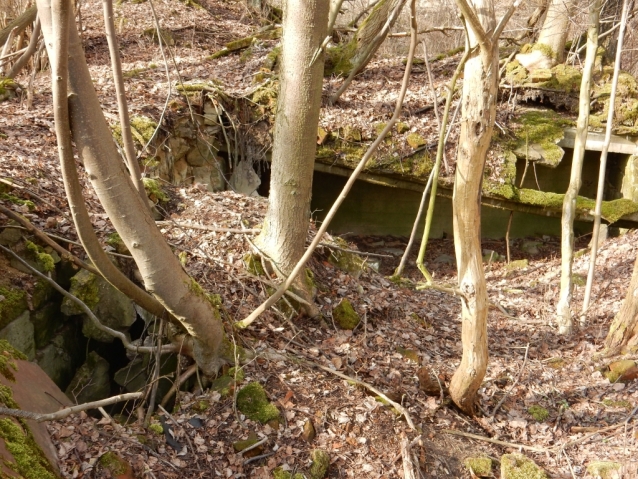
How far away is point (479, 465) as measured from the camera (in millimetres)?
3564

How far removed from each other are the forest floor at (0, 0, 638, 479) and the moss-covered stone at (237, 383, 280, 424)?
0.07 metres

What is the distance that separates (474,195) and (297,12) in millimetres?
1853

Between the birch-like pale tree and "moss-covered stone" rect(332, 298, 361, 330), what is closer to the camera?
the birch-like pale tree

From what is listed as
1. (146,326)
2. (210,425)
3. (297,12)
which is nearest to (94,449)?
(210,425)

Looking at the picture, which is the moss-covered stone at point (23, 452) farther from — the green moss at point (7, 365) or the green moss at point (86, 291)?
the green moss at point (86, 291)

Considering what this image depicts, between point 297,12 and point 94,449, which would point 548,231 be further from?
point 94,449

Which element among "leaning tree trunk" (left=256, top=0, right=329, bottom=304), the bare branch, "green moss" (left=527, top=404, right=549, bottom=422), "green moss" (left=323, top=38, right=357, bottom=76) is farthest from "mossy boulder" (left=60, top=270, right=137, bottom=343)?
"green moss" (left=323, top=38, right=357, bottom=76)

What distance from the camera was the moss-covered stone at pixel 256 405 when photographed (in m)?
3.47

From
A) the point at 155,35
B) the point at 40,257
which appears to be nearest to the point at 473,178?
the point at 40,257

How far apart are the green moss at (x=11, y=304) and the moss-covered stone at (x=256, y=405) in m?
1.56

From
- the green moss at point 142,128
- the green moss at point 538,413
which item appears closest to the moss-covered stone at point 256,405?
the green moss at point 538,413

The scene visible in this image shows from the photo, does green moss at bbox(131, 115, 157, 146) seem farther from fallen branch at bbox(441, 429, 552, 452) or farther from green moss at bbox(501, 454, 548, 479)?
green moss at bbox(501, 454, 548, 479)

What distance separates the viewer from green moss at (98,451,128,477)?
2.74 metres

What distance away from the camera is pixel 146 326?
415cm
